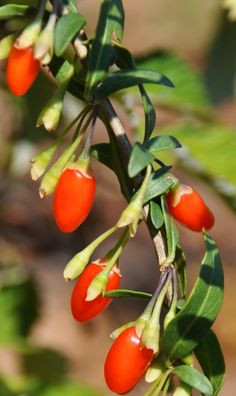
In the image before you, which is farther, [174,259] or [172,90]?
[172,90]

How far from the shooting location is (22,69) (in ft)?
3.18

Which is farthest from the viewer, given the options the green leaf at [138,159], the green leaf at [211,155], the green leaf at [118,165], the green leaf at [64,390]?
the green leaf at [64,390]

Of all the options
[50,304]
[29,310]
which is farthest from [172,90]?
[50,304]

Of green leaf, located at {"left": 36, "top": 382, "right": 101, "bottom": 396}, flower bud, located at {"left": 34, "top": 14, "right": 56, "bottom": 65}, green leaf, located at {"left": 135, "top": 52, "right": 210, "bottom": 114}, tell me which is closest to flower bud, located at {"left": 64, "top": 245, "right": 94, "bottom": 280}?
flower bud, located at {"left": 34, "top": 14, "right": 56, "bottom": 65}

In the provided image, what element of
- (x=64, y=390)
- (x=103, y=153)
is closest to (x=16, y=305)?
(x=64, y=390)

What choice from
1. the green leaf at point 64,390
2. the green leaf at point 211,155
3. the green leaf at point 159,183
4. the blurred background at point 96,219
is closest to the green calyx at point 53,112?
the green leaf at point 159,183

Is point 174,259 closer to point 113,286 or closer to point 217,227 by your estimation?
point 113,286

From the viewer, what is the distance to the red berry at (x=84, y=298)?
40.1 inches

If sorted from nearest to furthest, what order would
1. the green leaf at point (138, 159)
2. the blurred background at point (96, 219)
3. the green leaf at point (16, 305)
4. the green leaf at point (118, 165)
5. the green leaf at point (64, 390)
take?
1. the green leaf at point (138, 159)
2. the green leaf at point (118, 165)
3. the blurred background at point (96, 219)
4. the green leaf at point (64, 390)
5. the green leaf at point (16, 305)

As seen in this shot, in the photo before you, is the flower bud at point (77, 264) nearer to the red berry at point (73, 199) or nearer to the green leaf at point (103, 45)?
the red berry at point (73, 199)

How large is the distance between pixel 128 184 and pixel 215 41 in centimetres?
155

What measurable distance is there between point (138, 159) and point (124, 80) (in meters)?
0.10

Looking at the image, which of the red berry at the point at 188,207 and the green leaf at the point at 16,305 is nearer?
the red berry at the point at 188,207

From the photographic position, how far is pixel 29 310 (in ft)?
8.37
